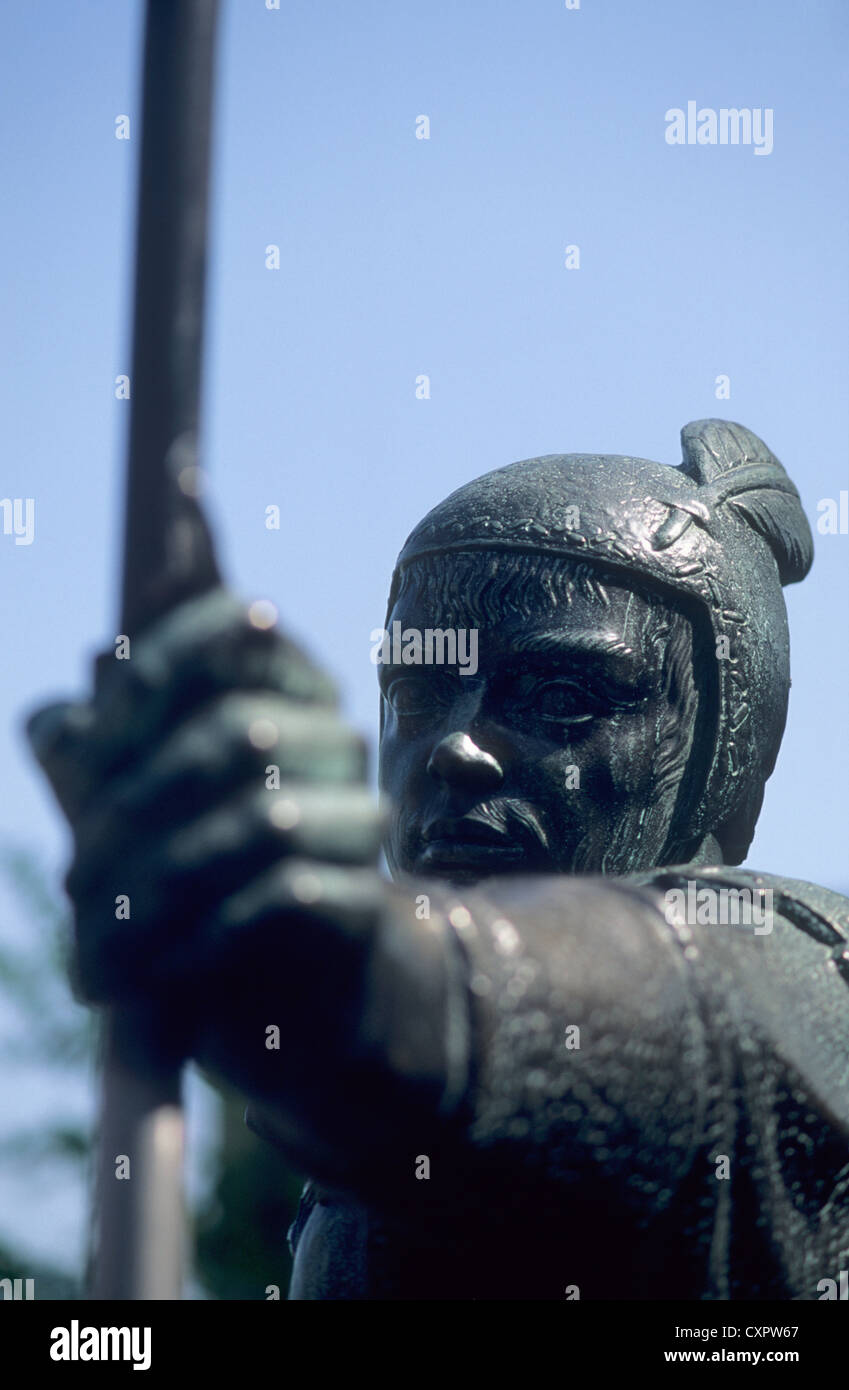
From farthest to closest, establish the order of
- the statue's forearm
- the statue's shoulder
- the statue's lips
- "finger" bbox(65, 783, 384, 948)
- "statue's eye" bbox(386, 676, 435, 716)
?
"statue's eye" bbox(386, 676, 435, 716), the statue's lips, the statue's shoulder, the statue's forearm, "finger" bbox(65, 783, 384, 948)

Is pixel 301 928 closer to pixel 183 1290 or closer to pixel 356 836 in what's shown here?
pixel 356 836

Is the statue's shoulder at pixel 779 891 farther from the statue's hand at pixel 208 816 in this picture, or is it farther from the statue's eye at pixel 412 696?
the statue's hand at pixel 208 816

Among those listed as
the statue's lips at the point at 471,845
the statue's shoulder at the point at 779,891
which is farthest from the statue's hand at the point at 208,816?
the statue's lips at the point at 471,845

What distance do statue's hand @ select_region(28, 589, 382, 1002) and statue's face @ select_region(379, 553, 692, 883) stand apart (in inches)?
72.9

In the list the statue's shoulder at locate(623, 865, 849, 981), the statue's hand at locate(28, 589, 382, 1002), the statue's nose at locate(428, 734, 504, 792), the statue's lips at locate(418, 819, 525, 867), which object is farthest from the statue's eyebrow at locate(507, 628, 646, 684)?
the statue's hand at locate(28, 589, 382, 1002)

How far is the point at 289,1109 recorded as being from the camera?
2.50 metres

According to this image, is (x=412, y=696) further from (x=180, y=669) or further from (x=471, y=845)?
(x=180, y=669)

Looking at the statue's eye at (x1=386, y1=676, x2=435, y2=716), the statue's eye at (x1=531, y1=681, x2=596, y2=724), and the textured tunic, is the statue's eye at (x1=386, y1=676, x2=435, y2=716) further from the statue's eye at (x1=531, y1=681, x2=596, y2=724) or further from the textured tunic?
the textured tunic

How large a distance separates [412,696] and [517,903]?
1.70 m

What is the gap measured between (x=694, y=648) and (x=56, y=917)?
42.8ft

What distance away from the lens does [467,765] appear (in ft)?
13.8

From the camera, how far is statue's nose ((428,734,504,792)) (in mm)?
4195
